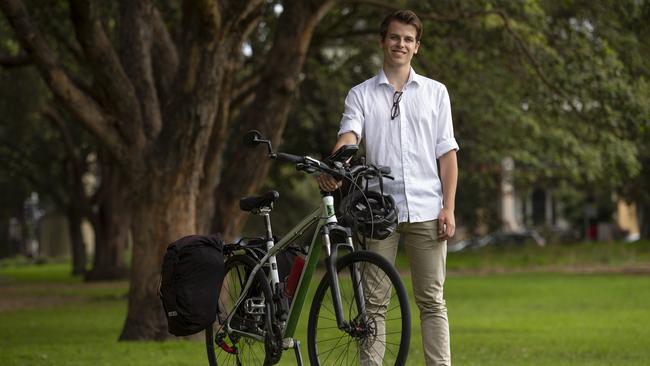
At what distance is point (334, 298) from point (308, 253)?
0.46 metres

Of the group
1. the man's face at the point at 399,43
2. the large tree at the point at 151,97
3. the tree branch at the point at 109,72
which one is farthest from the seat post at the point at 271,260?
the tree branch at the point at 109,72

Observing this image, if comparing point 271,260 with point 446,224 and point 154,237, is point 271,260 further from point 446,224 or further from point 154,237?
point 154,237

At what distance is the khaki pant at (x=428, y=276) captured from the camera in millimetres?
6852

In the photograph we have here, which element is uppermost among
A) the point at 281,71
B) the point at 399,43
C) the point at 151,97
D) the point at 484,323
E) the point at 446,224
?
the point at 281,71

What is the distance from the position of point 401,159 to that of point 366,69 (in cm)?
1685

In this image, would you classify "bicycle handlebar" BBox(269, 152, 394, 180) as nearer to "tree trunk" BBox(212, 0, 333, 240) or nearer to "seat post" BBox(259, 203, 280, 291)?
"seat post" BBox(259, 203, 280, 291)

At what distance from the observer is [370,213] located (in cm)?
654

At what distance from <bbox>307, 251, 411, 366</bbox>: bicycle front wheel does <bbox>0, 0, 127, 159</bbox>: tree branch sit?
7947mm

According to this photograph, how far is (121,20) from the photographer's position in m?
15.0

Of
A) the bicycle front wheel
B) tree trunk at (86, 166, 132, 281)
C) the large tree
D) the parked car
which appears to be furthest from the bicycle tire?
the parked car

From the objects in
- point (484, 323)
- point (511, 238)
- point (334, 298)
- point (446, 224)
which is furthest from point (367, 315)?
point (511, 238)

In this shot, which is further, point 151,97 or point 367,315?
point 151,97

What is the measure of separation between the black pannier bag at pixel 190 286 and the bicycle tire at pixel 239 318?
6.3 inches

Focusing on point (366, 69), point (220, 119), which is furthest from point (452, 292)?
point (220, 119)
